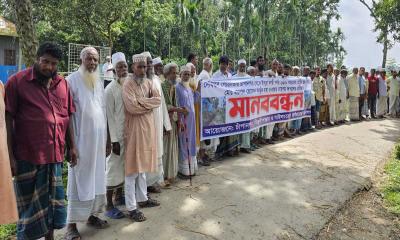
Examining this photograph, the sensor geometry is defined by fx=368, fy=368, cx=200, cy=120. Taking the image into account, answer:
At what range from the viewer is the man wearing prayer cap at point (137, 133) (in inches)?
159

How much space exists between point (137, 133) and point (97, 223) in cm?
104

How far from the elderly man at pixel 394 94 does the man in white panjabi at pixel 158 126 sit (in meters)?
11.8

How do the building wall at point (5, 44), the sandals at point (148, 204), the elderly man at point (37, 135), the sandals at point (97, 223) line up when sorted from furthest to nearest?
the building wall at point (5, 44), the sandals at point (148, 204), the sandals at point (97, 223), the elderly man at point (37, 135)

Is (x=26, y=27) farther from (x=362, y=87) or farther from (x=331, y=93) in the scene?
(x=362, y=87)

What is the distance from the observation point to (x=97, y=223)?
3.86 m

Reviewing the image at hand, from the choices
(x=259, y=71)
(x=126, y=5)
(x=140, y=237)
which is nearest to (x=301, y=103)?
(x=259, y=71)

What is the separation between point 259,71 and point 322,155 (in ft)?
7.57

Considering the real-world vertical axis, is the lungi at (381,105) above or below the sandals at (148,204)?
above

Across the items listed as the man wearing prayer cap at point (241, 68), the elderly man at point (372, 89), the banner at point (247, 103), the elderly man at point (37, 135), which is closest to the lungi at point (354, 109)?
the elderly man at point (372, 89)

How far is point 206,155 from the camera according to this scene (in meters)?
6.53

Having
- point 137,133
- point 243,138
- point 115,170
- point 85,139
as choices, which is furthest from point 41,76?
point 243,138

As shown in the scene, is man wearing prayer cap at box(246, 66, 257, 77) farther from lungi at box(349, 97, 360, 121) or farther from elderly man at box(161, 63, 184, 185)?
lungi at box(349, 97, 360, 121)

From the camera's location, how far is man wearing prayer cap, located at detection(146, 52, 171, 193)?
4.55m

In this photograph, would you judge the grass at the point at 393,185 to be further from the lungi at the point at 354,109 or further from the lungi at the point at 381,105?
the lungi at the point at 381,105
